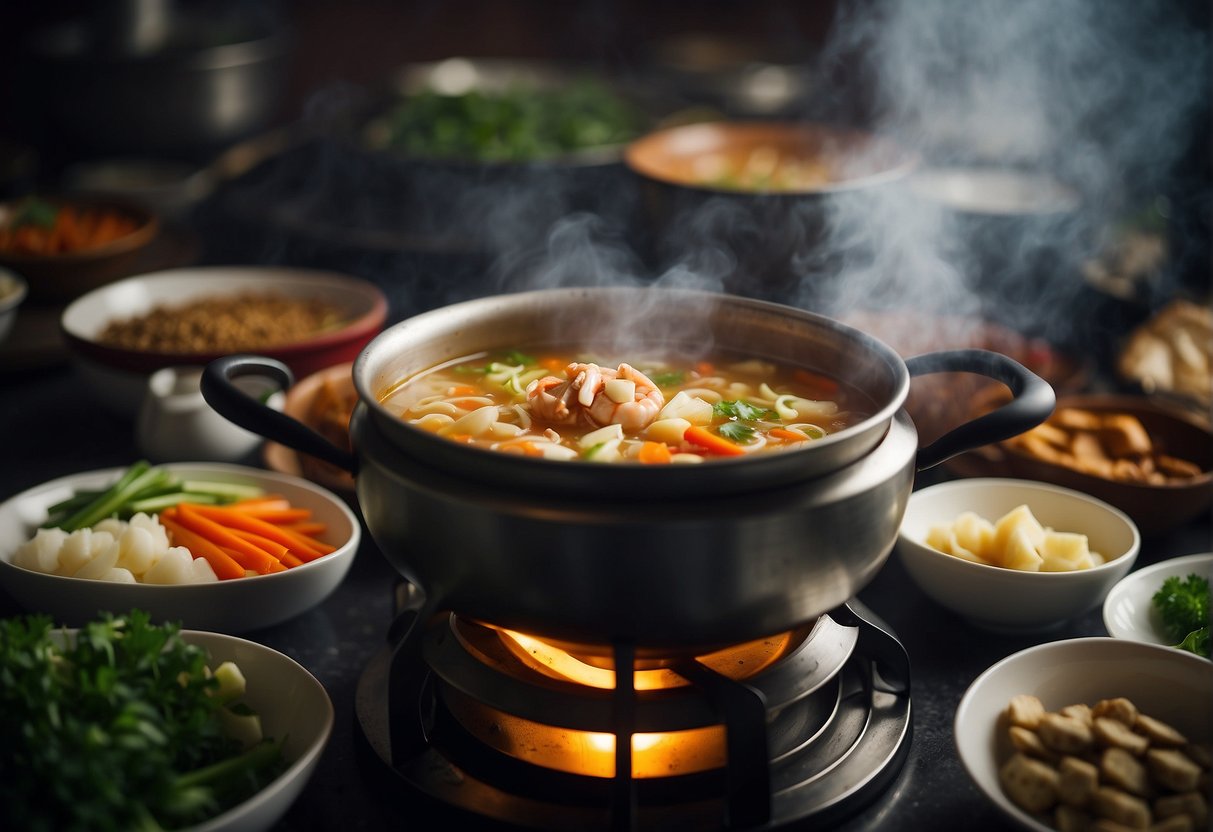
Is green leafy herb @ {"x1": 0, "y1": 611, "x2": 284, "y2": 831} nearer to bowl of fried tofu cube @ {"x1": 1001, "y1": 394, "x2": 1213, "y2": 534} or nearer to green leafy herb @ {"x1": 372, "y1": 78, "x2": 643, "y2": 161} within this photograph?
bowl of fried tofu cube @ {"x1": 1001, "y1": 394, "x2": 1213, "y2": 534}

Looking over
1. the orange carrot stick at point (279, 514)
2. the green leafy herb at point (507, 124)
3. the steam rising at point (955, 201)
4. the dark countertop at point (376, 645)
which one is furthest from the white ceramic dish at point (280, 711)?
the green leafy herb at point (507, 124)

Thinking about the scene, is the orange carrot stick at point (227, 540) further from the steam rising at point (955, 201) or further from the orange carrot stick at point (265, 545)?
the steam rising at point (955, 201)

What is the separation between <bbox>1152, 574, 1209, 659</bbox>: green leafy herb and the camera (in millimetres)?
2240

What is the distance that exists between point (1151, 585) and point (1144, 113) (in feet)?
9.46

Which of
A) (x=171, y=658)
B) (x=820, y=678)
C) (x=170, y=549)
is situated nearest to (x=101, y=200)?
(x=170, y=549)

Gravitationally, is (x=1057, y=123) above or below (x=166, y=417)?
above

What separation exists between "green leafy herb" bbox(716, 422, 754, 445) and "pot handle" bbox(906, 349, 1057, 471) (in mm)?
315

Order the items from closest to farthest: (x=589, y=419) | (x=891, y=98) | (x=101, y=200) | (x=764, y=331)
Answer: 1. (x=589, y=419)
2. (x=764, y=331)
3. (x=101, y=200)
4. (x=891, y=98)

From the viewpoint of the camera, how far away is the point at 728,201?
330 centimetres

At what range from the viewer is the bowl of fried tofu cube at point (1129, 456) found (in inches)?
105

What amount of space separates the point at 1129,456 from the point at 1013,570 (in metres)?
0.75

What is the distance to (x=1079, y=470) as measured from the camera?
107 inches

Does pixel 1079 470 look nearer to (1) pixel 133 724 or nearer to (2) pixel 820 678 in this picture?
(2) pixel 820 678

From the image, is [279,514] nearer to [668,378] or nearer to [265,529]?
[265,529]
